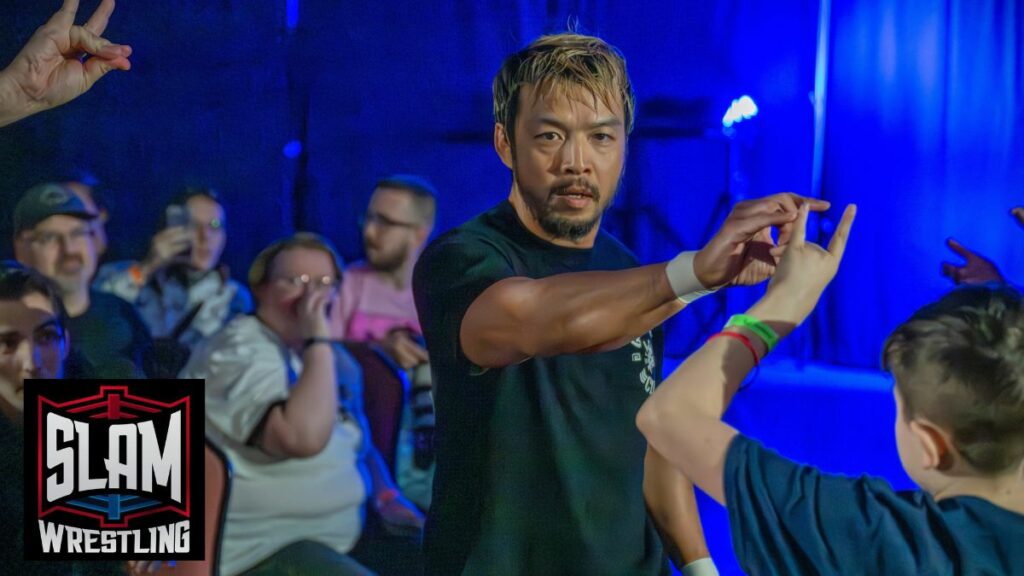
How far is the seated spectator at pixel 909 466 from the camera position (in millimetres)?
1693

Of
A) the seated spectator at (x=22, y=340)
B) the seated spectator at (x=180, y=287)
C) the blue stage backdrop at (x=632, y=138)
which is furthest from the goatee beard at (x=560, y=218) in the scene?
the seated spectator at (x=22, y=340)

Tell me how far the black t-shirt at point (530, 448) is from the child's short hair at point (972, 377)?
0.62m

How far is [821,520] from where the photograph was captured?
1.74 m

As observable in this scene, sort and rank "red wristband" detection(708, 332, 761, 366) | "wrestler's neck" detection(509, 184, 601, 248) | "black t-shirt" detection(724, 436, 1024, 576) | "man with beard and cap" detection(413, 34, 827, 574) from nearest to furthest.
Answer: "black t-shirt" detection(724, 436, 1024, 576) < "red wristband" detection(708, 332, 761, 366) < "man with beard and cap" detection(413, 34, 827, 574) < "wrestler's neck" detection(509, 184, 601, 248)

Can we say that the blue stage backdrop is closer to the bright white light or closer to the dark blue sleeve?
the bright white light

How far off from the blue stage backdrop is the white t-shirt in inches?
8.4

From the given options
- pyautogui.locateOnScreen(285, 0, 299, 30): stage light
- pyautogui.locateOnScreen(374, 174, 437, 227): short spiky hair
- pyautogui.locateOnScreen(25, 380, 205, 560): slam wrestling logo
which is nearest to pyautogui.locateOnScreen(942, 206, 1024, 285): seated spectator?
pyautogui.locateOnScreen(374, 174, 437, 227): short spiky hair

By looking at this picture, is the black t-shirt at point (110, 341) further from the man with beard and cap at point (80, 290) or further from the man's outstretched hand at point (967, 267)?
the man's outstretched hand at point (967, 267)

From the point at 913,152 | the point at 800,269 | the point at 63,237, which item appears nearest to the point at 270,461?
the point at 63,237

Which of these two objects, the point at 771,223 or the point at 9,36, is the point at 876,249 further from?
the point at 9,36

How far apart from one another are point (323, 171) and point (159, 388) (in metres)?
0.63

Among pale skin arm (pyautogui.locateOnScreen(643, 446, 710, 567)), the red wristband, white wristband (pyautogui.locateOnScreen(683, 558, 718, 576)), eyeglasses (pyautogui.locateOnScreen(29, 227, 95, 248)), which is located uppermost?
eyeglasses (pyautogui.locateOnScreen(29, 227, 95, 248))

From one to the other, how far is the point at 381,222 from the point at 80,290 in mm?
716

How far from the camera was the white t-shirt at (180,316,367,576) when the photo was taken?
230cm
